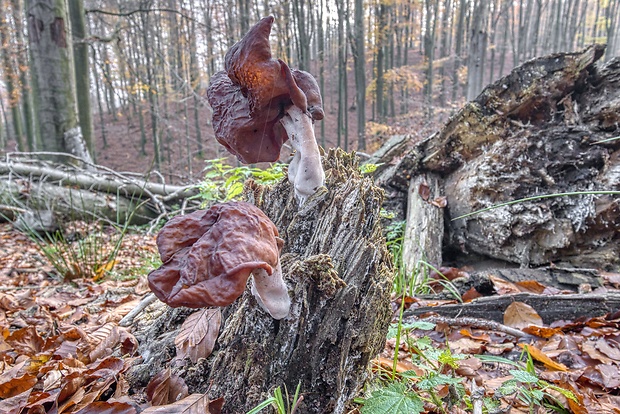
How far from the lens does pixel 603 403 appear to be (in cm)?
167

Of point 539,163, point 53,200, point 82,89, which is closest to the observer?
point 539,163

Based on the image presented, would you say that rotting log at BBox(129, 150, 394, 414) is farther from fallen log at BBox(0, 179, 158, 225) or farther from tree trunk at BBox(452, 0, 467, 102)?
tree trunk at BBox(452, 0, 467, 102)

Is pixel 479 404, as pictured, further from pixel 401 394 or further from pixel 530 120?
pixel 530 120

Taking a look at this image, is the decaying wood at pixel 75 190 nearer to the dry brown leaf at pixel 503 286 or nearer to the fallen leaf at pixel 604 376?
the dry brown leaf at pixel 503 286

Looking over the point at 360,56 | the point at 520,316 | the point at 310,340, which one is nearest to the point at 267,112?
the point at 310,340

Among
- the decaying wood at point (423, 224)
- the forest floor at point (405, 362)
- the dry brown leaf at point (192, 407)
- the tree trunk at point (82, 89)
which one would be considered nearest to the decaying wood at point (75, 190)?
the tree trunk at point (82, 89)

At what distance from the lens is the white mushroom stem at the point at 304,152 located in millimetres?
1819

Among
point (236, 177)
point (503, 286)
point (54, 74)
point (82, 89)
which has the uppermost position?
point (82, 89)

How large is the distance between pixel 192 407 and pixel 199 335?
325mm

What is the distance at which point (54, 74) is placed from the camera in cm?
653

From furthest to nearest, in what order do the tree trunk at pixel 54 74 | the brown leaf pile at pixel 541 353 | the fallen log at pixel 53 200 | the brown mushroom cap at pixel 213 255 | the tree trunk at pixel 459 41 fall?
the tree trunk at pixel 459 41
the tree trunk at pixel 54 74
the fallen log at pixel 53 200
the brown leaf pile at pixel 541 353
the brown mushroom cap at pixel 213 255

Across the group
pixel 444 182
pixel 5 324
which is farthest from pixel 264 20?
pixel 444 182

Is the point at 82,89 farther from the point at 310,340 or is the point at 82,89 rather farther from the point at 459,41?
the point at 459,41

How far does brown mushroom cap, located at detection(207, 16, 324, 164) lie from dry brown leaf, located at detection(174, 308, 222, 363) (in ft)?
2.60
